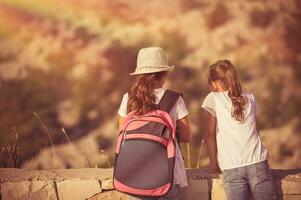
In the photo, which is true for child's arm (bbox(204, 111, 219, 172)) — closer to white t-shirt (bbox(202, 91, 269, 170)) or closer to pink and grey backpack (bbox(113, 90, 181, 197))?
white t-shirt (bbox(202, 91, 269, 170))

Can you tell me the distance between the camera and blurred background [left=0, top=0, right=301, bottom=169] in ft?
17.8

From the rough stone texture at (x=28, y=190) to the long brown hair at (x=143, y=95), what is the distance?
1.02 meters

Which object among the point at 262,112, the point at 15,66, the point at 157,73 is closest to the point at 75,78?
the point at 15,66

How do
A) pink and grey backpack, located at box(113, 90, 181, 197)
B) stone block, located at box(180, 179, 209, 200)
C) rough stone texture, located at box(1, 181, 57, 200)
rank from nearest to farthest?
pink and grey backpack, located at box(113, 90, 181, 197) → stone block, located at box(180, 179, 209, 200) → rough stone texture, located at box(1, 181, 57, 200)

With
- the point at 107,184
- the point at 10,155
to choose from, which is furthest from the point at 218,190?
the point at 10,155

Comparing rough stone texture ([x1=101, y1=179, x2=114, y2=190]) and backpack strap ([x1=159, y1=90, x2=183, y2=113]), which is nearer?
backpack strap ([x1=159, y1=90, x2=183, y2=113])

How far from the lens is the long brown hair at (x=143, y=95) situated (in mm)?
3033

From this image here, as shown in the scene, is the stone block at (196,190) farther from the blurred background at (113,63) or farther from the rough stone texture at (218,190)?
the blurred background at (113,63)

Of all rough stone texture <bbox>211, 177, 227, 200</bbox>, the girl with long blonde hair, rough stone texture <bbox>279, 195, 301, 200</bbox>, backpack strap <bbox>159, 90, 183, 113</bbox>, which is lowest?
rough stone texture <bbox>279, 195, 301, 200</bbox>

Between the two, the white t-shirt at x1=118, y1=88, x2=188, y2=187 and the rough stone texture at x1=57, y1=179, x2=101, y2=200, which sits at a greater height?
the white t-shirt at x1=118, y1=88, x2=188, y2=187

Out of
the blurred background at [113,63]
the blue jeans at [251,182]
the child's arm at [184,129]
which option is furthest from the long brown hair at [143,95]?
the blurred background at [113,63]

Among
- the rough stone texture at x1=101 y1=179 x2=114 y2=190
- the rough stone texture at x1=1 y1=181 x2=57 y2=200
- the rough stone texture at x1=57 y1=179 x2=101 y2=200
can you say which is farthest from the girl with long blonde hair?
the rough stone texture at x1=1 y1=181 x2=57 y2=200

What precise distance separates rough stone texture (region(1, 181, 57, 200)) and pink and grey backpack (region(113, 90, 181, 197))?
2.84ft

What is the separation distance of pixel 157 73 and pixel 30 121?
2.57 meters
